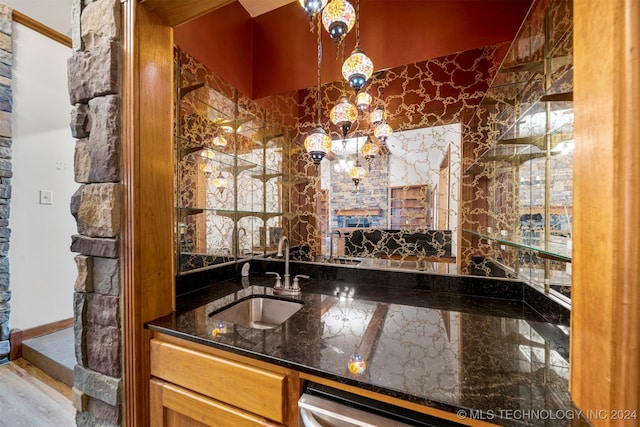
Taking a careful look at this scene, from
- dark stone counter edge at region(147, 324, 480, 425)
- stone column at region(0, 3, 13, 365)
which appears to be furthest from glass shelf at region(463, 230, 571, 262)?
stone column at region(0, 3, 13, 365)

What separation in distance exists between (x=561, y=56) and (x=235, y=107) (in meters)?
1.78

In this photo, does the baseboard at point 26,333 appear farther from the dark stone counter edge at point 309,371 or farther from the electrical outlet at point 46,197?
the dark stone counter edge at point 309,371

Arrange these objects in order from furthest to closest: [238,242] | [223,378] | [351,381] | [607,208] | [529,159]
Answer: [238,242] < [529,159] < [223,378] < [351,381] < [607,208]

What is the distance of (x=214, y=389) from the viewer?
89 cm

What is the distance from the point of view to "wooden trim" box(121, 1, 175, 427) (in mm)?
1000

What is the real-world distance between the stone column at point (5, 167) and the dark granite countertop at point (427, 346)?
1857 mm

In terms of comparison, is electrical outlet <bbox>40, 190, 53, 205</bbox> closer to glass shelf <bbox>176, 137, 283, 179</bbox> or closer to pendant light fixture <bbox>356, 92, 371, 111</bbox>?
glass shelf <bbox>176, 137, 283, 179</bbox>

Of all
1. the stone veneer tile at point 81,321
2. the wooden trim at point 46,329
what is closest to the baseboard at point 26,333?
the wooden trim at point 46,329

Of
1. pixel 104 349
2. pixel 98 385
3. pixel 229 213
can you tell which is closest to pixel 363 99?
pixel 229 213

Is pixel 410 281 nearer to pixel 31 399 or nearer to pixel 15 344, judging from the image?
pixel 31 399

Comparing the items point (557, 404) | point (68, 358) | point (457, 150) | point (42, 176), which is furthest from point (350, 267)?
point (42, 176)

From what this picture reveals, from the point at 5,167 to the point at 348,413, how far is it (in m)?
3.04

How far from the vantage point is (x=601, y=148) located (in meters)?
0.49

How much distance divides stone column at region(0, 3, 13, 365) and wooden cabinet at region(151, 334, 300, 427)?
2040 mm
